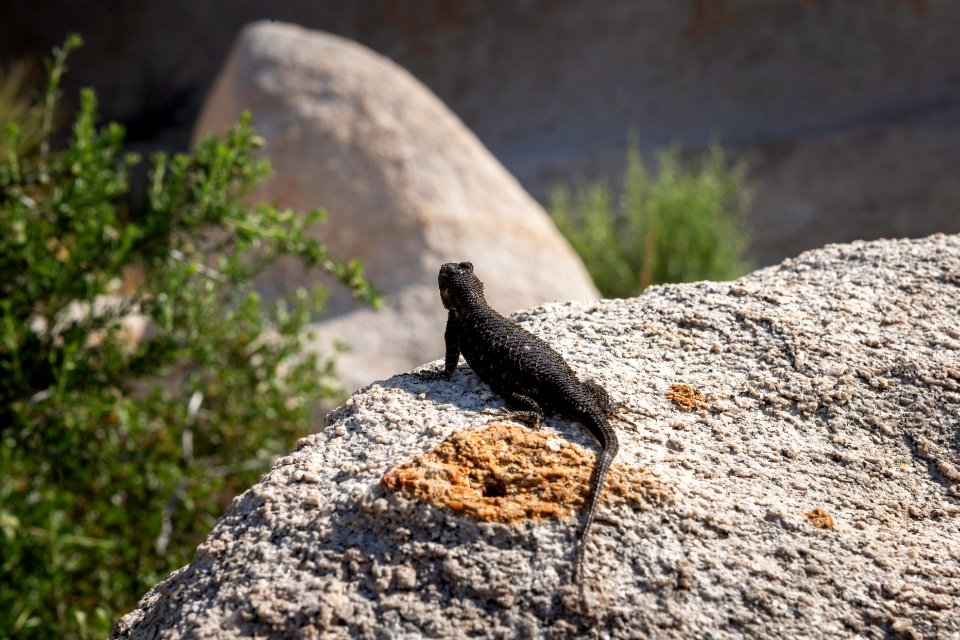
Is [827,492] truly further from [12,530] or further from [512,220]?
[512,220]

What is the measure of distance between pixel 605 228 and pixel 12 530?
6724 millimetres

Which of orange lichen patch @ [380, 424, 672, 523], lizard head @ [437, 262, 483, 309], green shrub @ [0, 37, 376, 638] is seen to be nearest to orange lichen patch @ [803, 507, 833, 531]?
orange lichen patch @ [380, 424, 672, 523]

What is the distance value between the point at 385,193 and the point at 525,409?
5202 mm

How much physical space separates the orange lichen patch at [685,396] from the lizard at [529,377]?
16 cm

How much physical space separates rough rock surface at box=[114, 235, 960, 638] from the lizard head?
533 millimetres

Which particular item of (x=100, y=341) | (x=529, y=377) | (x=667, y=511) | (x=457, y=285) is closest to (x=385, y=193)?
(x=100, y=341)

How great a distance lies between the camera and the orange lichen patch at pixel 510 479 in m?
2.05

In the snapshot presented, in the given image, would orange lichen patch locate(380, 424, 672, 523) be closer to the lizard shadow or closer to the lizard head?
the lizard shadow

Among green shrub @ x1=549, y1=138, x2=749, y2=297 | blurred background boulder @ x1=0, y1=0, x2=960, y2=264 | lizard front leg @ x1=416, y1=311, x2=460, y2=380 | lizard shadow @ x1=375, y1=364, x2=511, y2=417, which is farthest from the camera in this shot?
blurred background boulder @ x1=0, y1=0, x2=960, y2=264

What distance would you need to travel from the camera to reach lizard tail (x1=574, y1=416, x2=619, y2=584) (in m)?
1.93

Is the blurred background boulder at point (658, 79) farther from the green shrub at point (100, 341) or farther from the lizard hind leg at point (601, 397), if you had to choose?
the lizard hind leg at point (601, 397)

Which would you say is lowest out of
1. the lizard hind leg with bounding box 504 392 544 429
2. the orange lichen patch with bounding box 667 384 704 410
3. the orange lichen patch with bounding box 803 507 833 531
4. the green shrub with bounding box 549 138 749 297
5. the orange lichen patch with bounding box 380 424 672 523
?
the orange lichen patch with bounding box 380 424 672 523

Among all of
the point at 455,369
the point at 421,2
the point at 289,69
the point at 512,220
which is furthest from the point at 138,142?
the point at 455,369

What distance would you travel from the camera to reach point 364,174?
7.50 m
